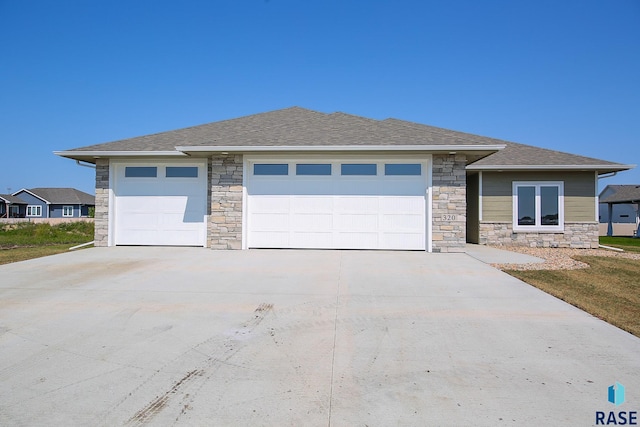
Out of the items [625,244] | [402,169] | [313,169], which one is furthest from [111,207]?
[625,244]

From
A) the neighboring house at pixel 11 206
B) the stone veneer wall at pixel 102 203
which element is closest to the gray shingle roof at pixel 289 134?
the stone veneer wall at pixel 102 203

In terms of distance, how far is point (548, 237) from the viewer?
43.2 ft

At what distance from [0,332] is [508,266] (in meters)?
8.94

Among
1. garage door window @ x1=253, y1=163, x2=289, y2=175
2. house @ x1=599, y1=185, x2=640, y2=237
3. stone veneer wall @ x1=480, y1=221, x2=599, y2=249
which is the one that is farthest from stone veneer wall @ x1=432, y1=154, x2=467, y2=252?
house @ x1=599, y1=185, x2=640, y2=237

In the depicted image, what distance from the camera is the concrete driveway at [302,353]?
264 centimetres

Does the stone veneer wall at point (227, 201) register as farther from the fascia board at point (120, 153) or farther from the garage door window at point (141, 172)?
the garage door window at point (141, 172)

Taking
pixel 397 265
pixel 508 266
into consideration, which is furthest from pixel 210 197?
pixel 508 266

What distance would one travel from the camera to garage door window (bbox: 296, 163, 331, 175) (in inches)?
417

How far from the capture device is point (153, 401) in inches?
108

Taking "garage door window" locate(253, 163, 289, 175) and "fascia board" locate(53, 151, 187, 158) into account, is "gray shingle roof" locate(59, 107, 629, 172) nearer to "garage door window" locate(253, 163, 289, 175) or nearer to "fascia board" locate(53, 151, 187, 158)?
"fascia board" locate(53, 151, 187, 158)

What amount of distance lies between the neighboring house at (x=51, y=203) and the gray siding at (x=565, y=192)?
168 ft

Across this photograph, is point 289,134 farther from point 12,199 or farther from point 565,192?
point 12,199

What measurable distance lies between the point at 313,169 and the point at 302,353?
7.47m

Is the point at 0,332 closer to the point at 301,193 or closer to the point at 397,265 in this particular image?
the point at 397,265
